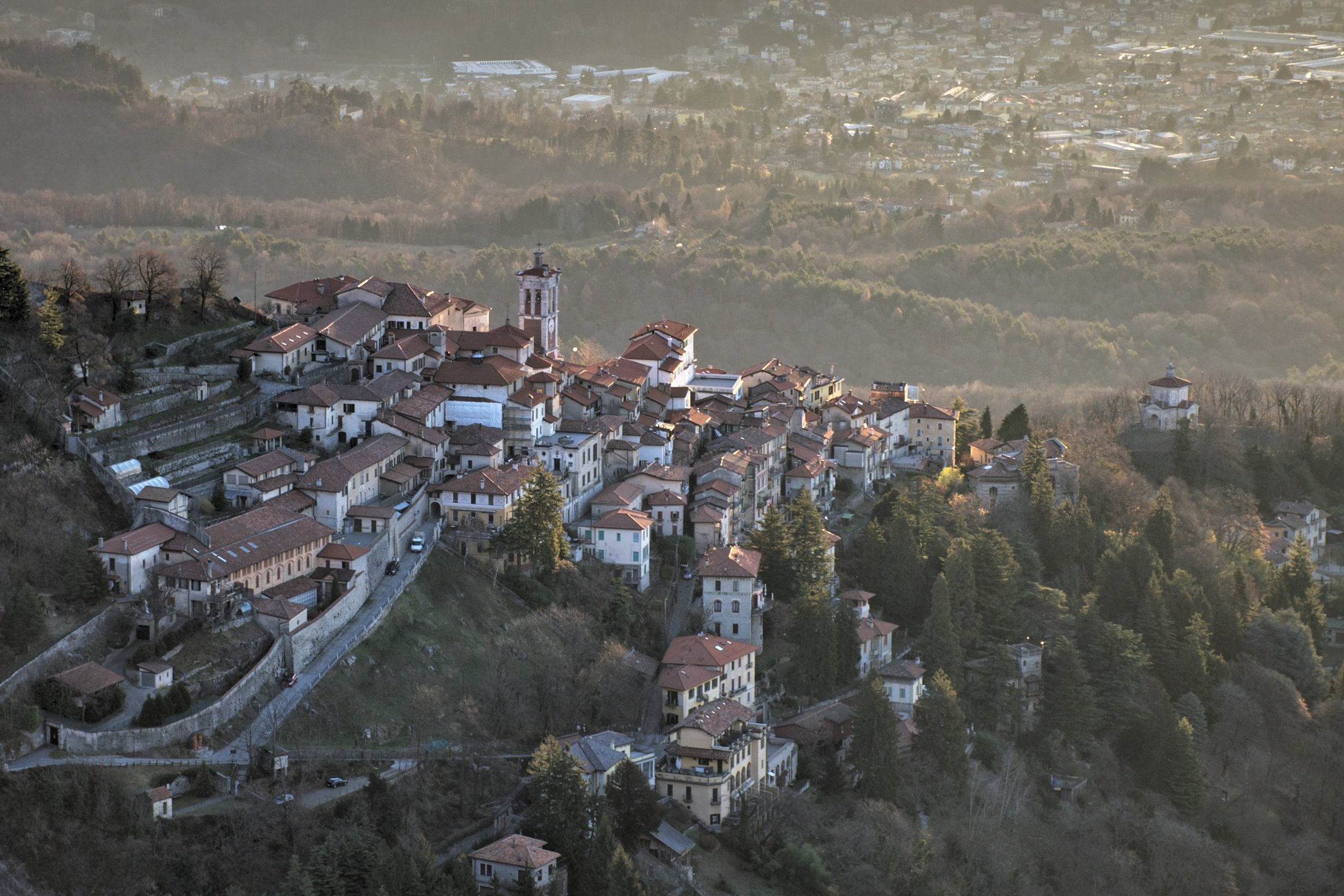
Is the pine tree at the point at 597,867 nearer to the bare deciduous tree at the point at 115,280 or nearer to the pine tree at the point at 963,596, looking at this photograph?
the pine tree at the point at 963,596

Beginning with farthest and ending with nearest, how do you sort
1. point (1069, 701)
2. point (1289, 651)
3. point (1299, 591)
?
point (1299, 591) → point (1289, 651) → point (1069, 701)

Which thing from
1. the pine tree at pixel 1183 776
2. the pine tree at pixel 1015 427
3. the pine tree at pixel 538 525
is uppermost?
the pine tree at pixel 538 525

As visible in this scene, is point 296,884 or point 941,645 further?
point 941,645

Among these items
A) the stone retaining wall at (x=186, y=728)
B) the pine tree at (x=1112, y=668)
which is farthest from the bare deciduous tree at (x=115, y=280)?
the pine tree at (x=1112, y=668)

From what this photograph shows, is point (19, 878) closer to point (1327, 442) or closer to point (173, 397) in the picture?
point (173, 397)

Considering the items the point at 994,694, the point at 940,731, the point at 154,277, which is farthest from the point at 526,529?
the point at 154,277

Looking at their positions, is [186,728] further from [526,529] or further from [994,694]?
[994,694]

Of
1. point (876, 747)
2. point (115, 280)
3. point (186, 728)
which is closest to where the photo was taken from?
point (186, 728)

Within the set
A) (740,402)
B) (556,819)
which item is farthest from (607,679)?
(740,402)
